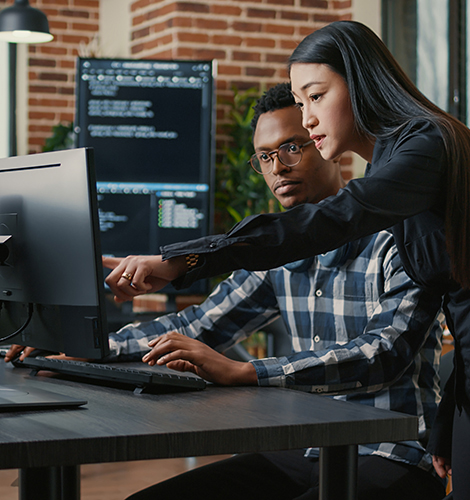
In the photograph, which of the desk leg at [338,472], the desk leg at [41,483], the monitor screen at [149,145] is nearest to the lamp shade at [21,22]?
the monitor screen at [149,145]

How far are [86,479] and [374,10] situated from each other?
9.89 feet

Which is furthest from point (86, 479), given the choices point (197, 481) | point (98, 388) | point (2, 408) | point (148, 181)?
point (2, 408)

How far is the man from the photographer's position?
1.30 m

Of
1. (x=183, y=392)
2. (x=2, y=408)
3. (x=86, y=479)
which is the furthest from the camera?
(x=86, y=479)

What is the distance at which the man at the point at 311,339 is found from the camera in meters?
1.30

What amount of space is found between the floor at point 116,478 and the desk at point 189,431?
1.93m

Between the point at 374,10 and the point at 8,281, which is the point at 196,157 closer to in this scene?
the point at 374,10

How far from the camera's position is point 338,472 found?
104 centimetres

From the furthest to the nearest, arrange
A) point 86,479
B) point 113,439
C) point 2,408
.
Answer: point 86,479 < point 2,408 < point 113,439

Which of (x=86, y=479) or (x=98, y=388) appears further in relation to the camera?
(x=86, y=479)

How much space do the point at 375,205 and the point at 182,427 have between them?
16.7 inches

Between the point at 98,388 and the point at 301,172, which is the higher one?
the point at 301,172

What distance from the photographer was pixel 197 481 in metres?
1.49

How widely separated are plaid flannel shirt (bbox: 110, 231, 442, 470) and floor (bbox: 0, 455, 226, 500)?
144cm
